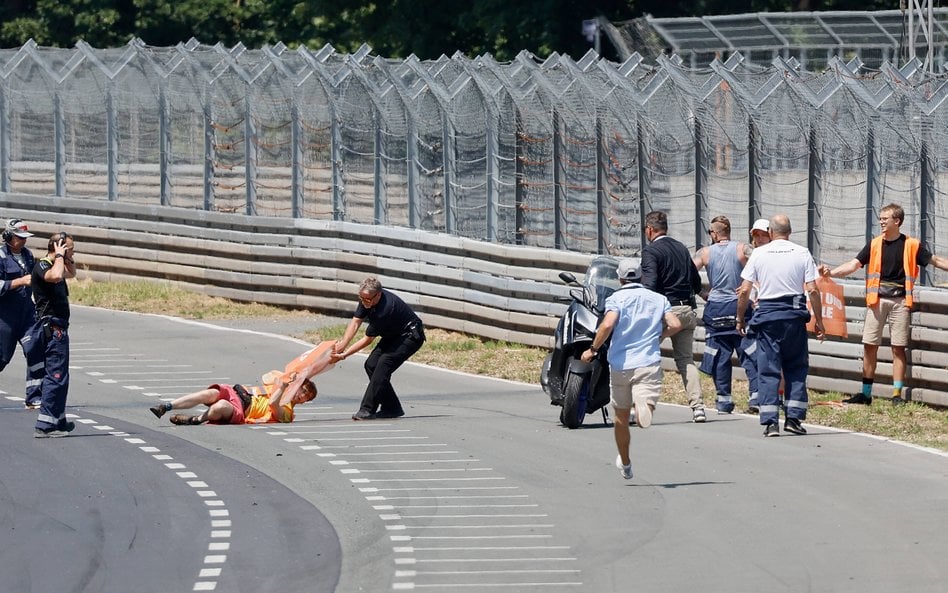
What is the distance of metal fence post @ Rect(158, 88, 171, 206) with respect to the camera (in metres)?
25.6

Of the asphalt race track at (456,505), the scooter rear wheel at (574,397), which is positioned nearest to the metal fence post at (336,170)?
the asphalt race track at (456,505)

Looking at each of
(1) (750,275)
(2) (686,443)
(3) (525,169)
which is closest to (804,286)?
(1) (750,275)

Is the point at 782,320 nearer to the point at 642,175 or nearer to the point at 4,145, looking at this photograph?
the point at 642,175

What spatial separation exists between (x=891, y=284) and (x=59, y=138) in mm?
15189

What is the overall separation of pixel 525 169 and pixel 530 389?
13.4ft

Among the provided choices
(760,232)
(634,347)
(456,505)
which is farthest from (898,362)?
(456,505)

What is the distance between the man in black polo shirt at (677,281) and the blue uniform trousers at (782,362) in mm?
910

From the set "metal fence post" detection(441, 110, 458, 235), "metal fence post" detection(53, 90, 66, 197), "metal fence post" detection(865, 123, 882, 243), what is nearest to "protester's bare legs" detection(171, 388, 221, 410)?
"metal fence post" detection(865, 123, 882, 243)

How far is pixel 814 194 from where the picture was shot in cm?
1712

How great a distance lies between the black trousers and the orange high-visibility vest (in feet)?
13.2

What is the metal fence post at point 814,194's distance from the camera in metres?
17.1

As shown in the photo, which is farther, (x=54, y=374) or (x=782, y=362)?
(x=54, y=374)

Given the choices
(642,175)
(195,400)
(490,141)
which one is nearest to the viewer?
(195,400)

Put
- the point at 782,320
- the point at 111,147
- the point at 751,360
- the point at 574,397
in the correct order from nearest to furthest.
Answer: the point at 782,320
the point at 574,397
the point at 751,360
the point at 111,147
